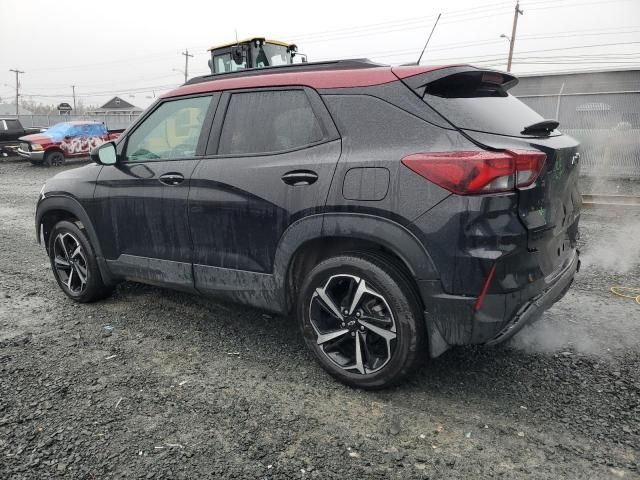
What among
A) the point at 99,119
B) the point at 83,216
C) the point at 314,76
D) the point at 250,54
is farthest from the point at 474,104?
the point at 99,119

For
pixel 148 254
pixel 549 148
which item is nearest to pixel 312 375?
pixel 148 254

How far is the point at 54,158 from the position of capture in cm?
1839

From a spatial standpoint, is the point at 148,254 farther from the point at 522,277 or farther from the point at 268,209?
the point at 522,277

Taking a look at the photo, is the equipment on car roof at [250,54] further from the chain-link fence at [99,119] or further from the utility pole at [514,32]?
the utility pole at [514,32]

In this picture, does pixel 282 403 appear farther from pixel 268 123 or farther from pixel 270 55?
pixel 270 55

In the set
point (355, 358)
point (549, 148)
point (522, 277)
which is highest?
point (549, 148)

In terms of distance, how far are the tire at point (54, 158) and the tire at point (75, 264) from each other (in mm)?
15805

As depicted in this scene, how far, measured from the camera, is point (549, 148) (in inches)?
102

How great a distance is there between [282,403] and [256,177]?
52.6 inches

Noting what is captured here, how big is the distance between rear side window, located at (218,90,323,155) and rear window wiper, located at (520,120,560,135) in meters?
1.16

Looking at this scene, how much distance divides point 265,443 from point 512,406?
134 centimetres

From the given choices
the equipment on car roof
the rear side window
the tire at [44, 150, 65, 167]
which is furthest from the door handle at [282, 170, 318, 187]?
the tire at [44, 150, 65, 167]

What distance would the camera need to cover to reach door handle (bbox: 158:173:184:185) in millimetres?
3400

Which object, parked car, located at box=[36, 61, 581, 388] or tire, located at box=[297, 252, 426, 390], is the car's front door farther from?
tire, located at box=[297, 252, 426, 390]
